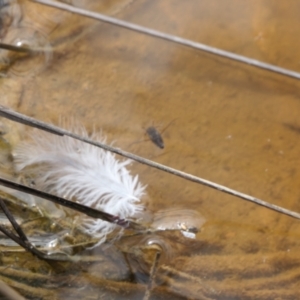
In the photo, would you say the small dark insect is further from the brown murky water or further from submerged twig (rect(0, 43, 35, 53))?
submerged twig (rect(0, 43, 35, 53))

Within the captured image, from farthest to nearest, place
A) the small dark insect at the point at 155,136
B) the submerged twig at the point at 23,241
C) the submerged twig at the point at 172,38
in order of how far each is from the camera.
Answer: the submerged twig at the point at 172,38
the small dark insect at the point at 155,136
the submerged twig at the point at 23,241

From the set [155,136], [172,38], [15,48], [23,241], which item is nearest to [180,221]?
[155,136]

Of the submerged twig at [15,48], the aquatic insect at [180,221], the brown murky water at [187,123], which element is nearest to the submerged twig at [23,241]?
the brown murky water at [187,123]

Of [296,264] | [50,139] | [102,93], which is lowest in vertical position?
[296,264]

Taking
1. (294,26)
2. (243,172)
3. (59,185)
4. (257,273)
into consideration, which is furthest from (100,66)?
(257,273)

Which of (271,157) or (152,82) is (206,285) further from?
(152,82)

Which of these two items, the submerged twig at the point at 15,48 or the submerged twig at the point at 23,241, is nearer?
the submerged twig at the point at 23,241

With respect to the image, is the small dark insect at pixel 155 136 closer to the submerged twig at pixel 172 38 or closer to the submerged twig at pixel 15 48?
the submerged twig at pixel 172 38
